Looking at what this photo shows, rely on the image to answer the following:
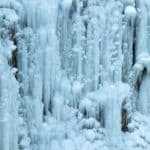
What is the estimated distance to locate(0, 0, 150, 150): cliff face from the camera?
669 centimetres

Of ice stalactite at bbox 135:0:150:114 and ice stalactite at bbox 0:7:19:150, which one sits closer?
ice stalactite at bbox 0:7:19:150

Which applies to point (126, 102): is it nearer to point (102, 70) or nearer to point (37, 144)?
point (102, 70)

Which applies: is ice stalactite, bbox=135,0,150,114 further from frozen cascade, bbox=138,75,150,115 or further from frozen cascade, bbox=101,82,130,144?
frozen cascade, bbox=101,82,130,144

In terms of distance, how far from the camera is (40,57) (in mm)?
6922

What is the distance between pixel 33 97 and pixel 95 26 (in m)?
1.32

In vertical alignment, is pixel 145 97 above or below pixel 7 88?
below

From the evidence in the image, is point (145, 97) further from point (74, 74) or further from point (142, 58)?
point (74, 74)

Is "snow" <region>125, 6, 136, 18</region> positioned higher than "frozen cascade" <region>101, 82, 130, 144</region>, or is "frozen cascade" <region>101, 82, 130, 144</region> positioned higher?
"snow" <region>125, 6, 136, 18</region>

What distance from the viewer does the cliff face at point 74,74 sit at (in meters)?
6.69

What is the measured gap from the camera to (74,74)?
7.27 m

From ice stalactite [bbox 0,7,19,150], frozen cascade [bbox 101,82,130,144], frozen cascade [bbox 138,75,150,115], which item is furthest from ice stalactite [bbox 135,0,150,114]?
ice stalactite [bbox 0,7,19,150]

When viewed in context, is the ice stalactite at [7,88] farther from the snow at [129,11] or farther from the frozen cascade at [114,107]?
the snow at [129,11]

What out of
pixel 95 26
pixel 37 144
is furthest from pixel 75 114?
pixel 95 26

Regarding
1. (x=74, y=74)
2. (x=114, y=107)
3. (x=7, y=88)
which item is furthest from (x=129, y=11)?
(x=7, y=88)
